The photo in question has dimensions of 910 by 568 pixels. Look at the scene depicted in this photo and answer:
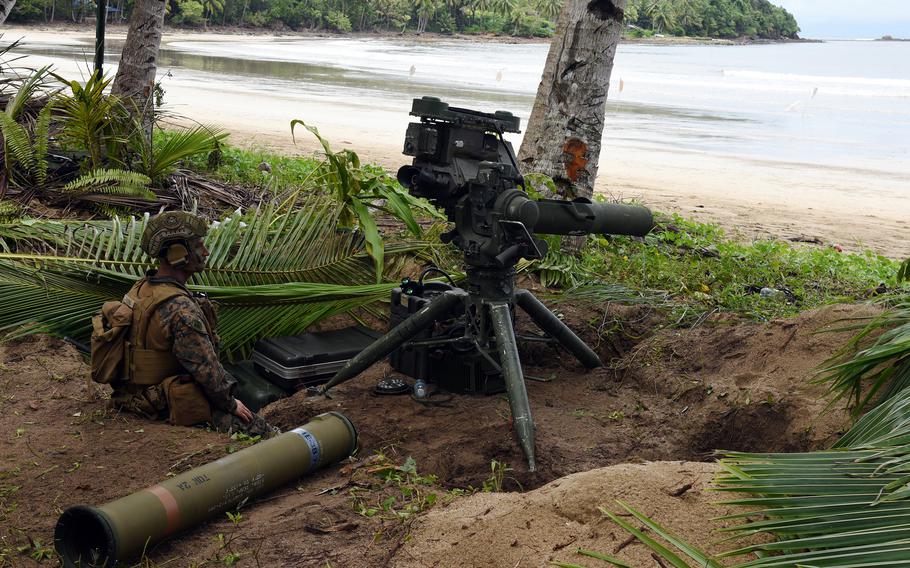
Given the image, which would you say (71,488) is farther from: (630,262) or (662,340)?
(630,262)

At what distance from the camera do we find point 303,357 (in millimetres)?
5023

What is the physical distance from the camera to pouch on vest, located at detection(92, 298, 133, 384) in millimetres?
4223

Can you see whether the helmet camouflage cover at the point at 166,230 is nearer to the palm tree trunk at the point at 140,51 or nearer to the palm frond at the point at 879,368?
the palm frond at the point at 879,368

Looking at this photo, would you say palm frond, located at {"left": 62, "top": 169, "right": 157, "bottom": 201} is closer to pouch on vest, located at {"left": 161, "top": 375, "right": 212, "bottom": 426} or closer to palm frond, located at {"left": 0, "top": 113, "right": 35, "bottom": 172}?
palm frond, located at {"left": 0, "top": 113, "right": 35, "bottom": 172}

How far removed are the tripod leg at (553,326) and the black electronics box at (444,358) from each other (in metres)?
0.34

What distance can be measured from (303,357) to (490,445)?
1308 mm

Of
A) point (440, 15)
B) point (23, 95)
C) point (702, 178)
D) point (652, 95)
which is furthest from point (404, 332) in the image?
point (440, 15)

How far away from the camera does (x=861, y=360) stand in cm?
331

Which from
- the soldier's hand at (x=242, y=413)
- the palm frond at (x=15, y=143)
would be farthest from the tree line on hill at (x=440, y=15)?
the soldier's hand at (x=242, y=413)

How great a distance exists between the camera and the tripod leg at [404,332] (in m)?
4.55

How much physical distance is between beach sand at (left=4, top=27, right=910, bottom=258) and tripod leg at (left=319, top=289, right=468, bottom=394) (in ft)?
15.9

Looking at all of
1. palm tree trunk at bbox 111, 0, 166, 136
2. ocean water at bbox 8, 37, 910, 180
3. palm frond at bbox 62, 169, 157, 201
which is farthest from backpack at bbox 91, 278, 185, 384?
ocean water at bbox 8, 37, 910, 180

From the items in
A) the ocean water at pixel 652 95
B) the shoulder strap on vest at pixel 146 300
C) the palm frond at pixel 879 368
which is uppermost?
the ocean water at pixel 652 95

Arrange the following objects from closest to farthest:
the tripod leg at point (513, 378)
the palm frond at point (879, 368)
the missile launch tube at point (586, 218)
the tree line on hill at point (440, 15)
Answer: the palm frond at point (879, 368), the tripod leg at point (513, 378), the missile launch tube at point (586, 218), the tree line on hill at point (440, 15)
